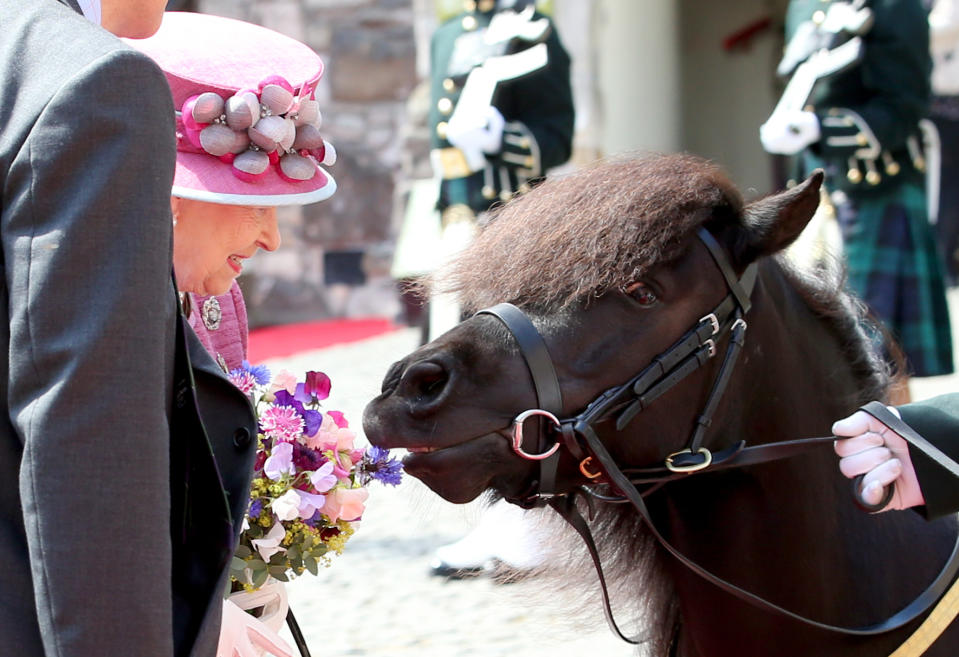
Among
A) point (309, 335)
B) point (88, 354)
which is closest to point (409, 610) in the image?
point (88, 354)

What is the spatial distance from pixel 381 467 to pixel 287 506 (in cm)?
21

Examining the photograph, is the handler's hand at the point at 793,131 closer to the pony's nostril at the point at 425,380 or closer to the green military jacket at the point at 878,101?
the green military jacket at the point at 878,101

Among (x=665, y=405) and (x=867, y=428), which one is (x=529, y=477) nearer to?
(x=665, y=405)

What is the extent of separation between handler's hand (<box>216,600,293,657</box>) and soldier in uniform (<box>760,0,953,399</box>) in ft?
9.83

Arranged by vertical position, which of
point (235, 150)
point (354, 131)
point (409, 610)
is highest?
point (235, 150)

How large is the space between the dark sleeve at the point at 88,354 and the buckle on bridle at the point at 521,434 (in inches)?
27.2

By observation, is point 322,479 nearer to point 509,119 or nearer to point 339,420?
point 339,420

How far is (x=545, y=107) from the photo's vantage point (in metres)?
4.97

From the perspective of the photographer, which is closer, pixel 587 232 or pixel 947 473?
pixel 947 473

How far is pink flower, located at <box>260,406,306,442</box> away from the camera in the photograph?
5.87 ft

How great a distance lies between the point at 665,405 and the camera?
6.00 feet

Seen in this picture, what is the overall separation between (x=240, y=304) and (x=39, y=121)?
108 centimetres

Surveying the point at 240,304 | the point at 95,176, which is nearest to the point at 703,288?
the point at 240,304

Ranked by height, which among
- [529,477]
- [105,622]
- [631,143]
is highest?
[105,622]
